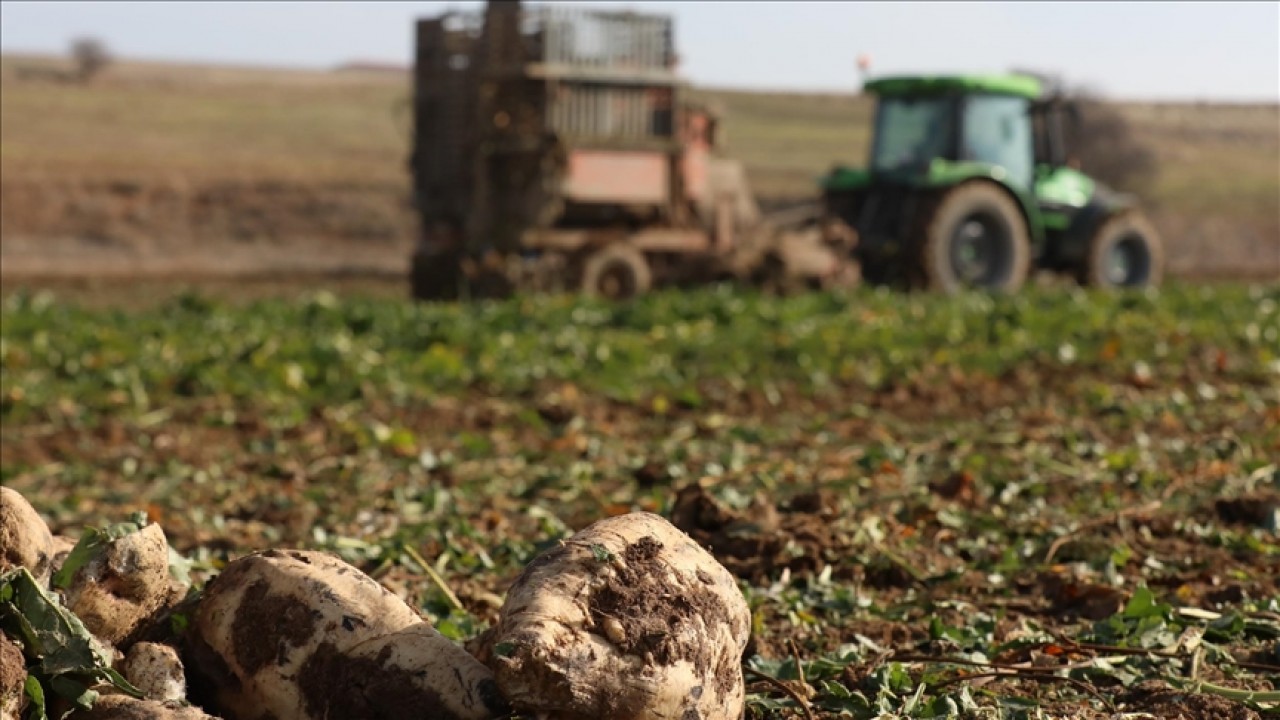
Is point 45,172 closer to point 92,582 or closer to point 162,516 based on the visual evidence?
point 162,516

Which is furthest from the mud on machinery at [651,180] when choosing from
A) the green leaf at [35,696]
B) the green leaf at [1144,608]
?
the green leaf at [35,696]

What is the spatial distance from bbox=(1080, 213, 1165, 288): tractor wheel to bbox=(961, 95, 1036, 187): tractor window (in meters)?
1.44

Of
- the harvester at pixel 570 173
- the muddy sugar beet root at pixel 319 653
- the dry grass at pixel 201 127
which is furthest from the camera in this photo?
the dry grass at pixel 201 127

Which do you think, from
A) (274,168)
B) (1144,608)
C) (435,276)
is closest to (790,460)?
(1144,608)

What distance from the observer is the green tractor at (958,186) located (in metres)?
18.5

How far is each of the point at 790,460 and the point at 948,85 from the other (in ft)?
35.9

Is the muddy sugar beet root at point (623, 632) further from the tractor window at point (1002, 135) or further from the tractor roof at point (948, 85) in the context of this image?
the tractor window at point (1002, 135)

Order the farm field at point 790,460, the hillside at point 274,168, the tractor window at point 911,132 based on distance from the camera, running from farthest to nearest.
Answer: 1. the hillside at point 274,168
2. the tractor window at point 911,132
3. the farm field at point 790,460

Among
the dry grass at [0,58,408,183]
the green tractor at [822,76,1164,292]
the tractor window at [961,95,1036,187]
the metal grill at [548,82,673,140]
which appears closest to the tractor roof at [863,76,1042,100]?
the green tractor at [822,76,1164,292]

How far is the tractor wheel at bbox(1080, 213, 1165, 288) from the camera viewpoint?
20297mm

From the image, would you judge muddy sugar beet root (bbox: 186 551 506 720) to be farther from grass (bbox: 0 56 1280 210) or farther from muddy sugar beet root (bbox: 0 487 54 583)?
grass (bbox: 0 56 1280 210)

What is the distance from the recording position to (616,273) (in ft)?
59.6

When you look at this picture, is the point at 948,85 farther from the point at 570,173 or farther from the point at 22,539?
the point at 22,539

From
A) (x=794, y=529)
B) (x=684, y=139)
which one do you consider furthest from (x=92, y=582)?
(x=684, y=139)
